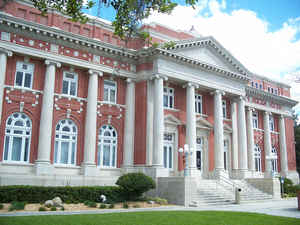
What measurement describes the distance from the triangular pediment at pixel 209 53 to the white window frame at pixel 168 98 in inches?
137

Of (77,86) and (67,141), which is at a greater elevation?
(77,86)

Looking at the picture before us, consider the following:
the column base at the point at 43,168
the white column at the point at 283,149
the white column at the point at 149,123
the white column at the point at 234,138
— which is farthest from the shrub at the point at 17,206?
the white column at the point at 283,149

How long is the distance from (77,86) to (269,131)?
81.1ft

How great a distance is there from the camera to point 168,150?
29078 mm

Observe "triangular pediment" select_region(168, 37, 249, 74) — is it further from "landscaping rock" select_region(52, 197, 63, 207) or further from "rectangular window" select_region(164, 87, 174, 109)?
"landscaping rock" select_region(52, 197, 63, 207)

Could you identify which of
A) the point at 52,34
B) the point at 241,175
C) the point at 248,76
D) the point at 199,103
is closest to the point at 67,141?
the point at 52,34

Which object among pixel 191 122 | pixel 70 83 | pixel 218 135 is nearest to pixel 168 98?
pixel 191 122

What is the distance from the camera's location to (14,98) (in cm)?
2312

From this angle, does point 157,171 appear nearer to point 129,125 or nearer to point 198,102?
point 129,125

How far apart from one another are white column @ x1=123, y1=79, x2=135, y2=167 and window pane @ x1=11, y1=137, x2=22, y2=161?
8.09 metres

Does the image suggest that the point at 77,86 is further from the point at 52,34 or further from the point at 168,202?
the point at 168,202

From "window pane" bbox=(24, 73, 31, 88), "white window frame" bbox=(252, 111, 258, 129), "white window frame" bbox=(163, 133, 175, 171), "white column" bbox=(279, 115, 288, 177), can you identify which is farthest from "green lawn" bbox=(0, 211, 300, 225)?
"white column" bbox=(279, 115, 288, 177)

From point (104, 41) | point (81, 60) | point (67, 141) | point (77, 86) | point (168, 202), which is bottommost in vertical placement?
point (168, 202)

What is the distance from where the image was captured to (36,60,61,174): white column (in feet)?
74.6
